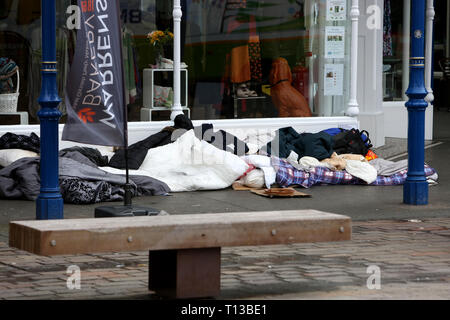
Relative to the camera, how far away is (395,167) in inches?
458

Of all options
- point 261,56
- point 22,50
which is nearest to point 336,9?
point 261,56

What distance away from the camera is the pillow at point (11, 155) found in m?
10.7

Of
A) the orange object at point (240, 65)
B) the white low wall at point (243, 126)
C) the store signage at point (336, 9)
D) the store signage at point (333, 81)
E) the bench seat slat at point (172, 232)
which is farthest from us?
the store signage at point (333, 81)

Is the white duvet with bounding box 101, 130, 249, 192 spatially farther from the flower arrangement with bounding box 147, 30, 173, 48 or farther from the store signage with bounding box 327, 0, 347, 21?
the store signage with bounding box 327, 0, 347, 21

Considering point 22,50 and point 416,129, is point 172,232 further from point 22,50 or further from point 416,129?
point 22,50

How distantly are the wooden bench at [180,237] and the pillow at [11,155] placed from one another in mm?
5160

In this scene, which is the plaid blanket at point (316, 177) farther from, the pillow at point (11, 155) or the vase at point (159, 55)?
the pillow at point (11, 155)

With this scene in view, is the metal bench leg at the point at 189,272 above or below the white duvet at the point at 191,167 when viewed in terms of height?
below

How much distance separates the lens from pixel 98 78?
850cm

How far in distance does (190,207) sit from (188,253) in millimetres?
4081

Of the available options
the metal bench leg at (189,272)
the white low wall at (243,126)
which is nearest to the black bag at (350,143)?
the white low wall at (243,126)

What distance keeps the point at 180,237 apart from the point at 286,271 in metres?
1.48

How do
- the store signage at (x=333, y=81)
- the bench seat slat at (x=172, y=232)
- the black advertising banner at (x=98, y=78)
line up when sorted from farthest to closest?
the store signage at (x=333, y=81) → the black advertising banner at (x=98, y=78) → the bench seat slat at (x=172, y=232)
